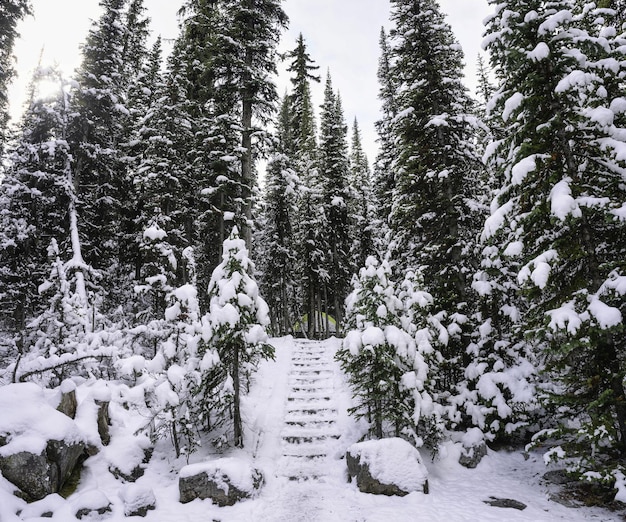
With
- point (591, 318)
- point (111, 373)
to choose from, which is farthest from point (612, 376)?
point (111, 373)

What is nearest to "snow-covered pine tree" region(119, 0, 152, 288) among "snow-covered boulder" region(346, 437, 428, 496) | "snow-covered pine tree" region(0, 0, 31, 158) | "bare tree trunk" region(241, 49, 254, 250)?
"snow-covered pine tree" region(0, 0, 31, 158)

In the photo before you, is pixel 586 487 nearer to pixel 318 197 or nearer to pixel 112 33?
pixel 318 197

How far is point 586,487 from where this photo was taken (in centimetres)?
796

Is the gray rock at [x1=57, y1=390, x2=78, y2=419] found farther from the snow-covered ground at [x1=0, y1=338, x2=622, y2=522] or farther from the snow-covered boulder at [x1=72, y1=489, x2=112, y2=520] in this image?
the snow-covered boulder at [x1=72, y1=489, x2=112, y2=520]

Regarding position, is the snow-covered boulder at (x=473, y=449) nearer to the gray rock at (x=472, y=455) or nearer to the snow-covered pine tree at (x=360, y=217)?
the gray rock at (x=472, y=455)

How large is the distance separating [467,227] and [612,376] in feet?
25.1

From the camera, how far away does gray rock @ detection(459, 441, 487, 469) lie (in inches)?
397

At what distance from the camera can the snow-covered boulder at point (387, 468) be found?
8.47 metres

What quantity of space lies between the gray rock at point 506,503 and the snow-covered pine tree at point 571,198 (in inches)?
52.6

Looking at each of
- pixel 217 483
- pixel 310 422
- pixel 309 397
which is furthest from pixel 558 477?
pixel 217 483

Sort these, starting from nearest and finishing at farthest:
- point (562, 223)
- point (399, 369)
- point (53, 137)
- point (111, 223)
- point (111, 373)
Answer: point (562, 223) → point (399, 369) → point (111, 373) → point (53, 137) → point (111, 223)

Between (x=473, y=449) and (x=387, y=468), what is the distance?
3.08 meters

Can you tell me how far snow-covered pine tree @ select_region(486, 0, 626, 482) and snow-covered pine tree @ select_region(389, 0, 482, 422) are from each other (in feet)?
13.6

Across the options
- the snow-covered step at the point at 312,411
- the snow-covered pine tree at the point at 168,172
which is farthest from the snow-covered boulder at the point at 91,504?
the snow-covered pine tree at the point at 168,172
